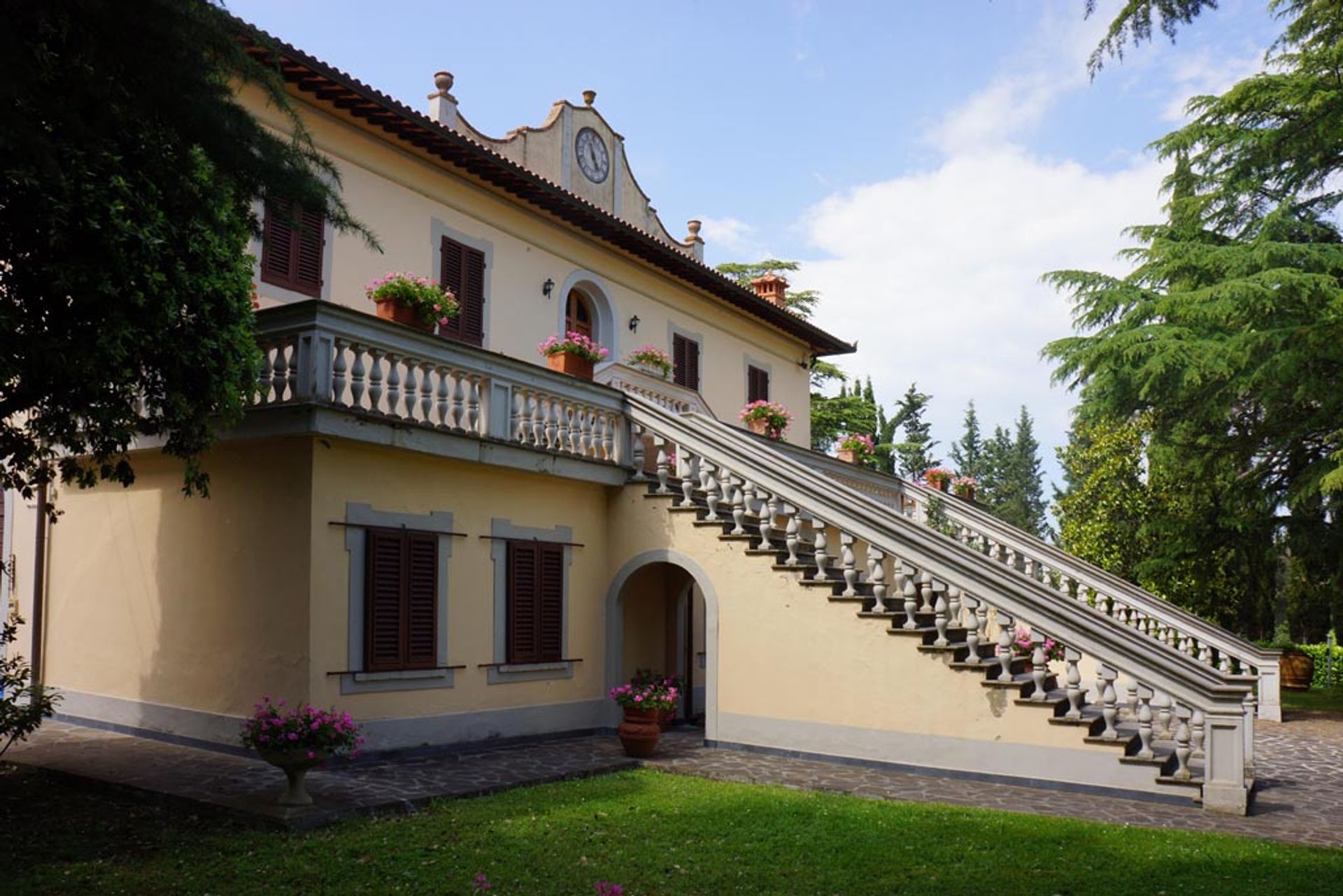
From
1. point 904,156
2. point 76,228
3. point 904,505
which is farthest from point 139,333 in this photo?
point 904,505

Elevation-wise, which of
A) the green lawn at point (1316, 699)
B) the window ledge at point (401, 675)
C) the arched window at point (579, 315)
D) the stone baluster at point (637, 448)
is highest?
the arched window at point (579, 315)

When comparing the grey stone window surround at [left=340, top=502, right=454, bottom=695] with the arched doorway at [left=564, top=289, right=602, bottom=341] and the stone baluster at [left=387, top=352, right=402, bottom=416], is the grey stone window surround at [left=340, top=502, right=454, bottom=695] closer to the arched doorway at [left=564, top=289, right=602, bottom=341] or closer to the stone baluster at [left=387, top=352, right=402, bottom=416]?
the stone baluster at [left=387, top=352, right=402, bottom=416]

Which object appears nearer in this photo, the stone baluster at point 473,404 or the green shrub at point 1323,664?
the stone baluster at point 473,404

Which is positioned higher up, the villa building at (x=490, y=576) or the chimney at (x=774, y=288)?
the chimney at (x=774, y=288)

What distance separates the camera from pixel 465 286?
14.8 metres

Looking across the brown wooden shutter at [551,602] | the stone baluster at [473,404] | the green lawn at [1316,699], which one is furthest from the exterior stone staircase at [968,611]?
the green lawn at [1316,699]

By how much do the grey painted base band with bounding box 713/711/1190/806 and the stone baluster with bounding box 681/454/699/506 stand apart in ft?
8.42

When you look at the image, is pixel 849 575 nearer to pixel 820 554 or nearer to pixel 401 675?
pixel 820 554

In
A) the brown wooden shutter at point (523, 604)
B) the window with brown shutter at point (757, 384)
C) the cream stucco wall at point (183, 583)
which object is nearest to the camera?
the cream stucco wall at point (183, 583)

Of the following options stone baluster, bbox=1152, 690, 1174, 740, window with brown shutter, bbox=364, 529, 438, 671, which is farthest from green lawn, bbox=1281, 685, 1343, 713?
window with brown shutter, bbox=364, 529, 438, 671

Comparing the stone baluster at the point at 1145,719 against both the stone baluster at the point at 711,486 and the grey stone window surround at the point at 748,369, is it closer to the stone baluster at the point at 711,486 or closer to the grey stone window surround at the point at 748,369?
the stone baluster at the point at 711,486

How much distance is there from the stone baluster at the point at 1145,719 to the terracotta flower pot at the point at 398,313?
790 cm

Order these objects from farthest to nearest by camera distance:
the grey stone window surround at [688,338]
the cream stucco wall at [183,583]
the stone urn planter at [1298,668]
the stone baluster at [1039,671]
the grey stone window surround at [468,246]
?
the stone urn planter at [1298,668]
the grey stone window surround at [688,338]
the grey stone window surround at [468,246]
the stone baluster at [1039,671]
the cream stucco wall at [183,583]

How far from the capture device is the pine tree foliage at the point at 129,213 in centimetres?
534
